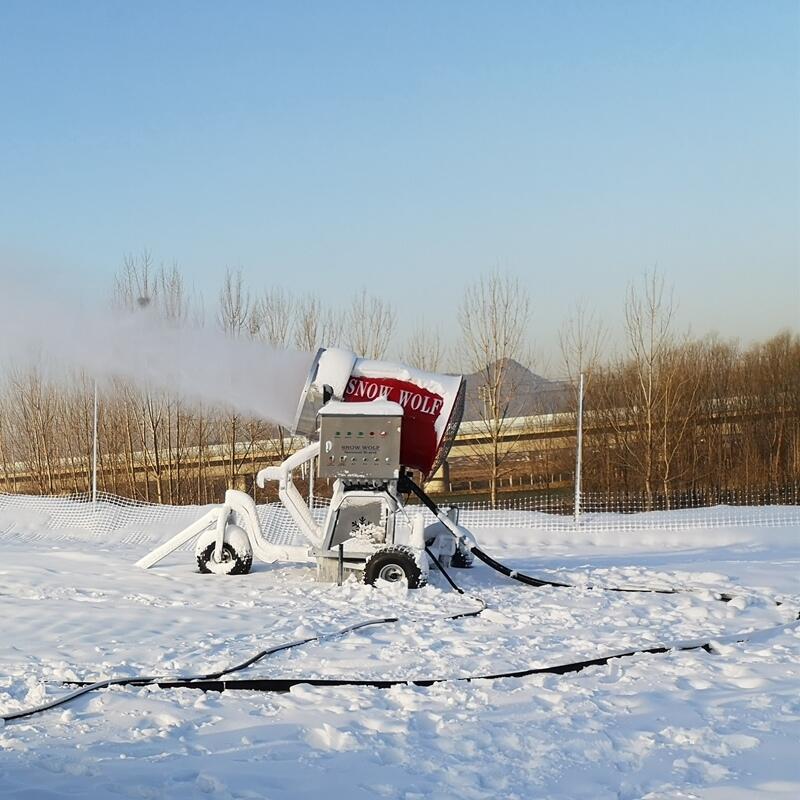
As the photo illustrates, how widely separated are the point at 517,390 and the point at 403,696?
2050 cm

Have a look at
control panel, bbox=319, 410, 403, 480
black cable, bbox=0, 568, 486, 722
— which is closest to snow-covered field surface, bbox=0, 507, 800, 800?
black cable, bbox=0, 568, 486, 722

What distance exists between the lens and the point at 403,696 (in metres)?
5.19

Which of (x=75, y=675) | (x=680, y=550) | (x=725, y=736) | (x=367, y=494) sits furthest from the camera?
(x=680, y=550)

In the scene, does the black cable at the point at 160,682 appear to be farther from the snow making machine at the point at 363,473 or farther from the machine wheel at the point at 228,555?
the machine wheel at the point at 228,555

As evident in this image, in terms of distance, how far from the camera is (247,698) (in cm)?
516

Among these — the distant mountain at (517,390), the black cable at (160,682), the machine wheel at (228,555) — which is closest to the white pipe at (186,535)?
the machine wheel at (228,555)

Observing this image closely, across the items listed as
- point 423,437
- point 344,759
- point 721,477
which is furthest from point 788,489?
point 344,759

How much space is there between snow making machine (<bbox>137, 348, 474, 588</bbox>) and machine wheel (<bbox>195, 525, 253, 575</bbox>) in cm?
1

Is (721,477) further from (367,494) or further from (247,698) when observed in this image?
(247,698)

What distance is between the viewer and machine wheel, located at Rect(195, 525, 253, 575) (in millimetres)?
10648

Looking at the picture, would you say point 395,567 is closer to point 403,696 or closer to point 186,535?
point 186,535

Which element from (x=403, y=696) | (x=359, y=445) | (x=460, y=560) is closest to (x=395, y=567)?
(x=359, y=445)

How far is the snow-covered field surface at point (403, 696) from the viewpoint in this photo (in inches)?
155

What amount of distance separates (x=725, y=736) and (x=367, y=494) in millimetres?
5591
